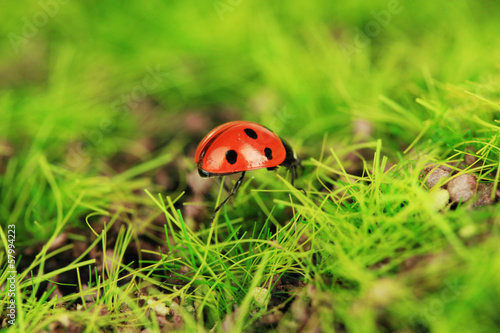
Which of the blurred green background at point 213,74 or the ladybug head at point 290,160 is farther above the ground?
the blurred green background at point 213,74

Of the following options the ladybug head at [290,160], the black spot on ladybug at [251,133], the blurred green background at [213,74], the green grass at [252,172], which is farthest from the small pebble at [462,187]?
the black spot on ladybug at [251,133]

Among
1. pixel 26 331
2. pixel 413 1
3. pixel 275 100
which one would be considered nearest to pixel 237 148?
pixel 26 331

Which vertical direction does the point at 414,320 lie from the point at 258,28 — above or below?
below

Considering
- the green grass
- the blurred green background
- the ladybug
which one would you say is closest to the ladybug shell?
the ladybug

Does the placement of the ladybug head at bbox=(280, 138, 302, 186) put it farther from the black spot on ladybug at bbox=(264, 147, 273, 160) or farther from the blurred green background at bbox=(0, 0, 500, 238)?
the blurred green background at bbox=(0, 0, 500, 238)

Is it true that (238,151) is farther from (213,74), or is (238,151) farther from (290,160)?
(213,74)

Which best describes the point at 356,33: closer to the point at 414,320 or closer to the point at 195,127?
the point at 195,127

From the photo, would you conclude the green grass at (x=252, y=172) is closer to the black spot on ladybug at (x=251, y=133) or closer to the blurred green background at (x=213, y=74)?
the blurred green background at (x=213, y=74)

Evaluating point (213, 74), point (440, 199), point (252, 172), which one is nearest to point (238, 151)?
point (252, 172)
